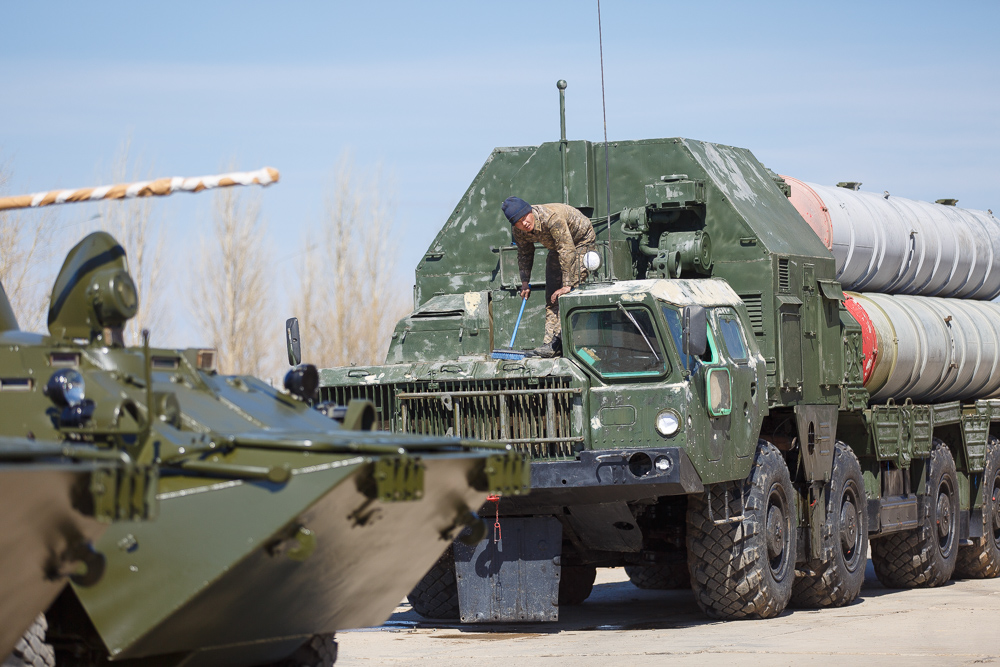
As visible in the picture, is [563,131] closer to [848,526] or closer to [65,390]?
[848,526]

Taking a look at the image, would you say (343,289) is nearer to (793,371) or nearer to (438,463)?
(793,371)

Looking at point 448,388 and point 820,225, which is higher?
point 820,225

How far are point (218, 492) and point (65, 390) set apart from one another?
0.95 metres

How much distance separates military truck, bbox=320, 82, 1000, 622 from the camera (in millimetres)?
11547

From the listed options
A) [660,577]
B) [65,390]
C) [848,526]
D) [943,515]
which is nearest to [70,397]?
[65,390]

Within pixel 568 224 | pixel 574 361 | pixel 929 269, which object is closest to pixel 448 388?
pixel 574 361

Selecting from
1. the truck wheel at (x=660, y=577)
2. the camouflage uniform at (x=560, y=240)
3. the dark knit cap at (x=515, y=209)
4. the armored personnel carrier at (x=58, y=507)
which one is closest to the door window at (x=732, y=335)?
the camouflage uniform at (x=560, y=240)

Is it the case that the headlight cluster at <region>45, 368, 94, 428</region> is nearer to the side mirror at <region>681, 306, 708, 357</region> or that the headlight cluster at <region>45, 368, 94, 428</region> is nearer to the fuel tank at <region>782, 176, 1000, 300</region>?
the side mirror at <region>681, 306, 708, 357</region>

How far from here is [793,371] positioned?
13.5 m

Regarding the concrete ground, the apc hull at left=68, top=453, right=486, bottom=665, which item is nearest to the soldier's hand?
the concrete ground

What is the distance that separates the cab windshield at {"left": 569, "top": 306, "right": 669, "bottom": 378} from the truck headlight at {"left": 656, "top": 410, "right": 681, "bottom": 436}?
1.09 feet

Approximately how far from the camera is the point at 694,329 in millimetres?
11195

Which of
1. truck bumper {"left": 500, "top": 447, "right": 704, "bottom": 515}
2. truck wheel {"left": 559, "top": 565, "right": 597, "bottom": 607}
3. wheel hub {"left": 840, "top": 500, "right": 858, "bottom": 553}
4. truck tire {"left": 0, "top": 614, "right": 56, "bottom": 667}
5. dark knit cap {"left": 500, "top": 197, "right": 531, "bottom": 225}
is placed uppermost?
dark knit cap {"left": 500, "top": 197, "right": 531, "bottom": 225}

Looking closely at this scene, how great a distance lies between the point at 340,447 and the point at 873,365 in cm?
963
